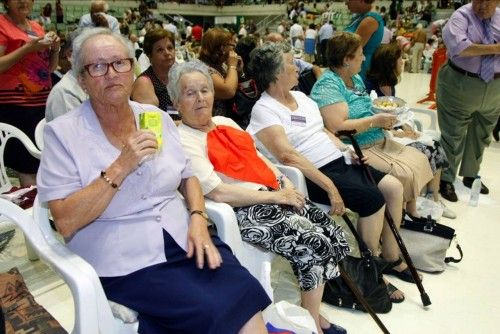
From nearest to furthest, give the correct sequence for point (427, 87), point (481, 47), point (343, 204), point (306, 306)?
point (306, 306)
point (343, 204)
point (481, 47)
point (427, 87)

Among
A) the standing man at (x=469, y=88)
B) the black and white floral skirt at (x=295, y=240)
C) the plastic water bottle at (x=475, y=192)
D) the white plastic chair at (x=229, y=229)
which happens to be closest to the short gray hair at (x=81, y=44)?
the white plastic chair at (x=229, y=229)

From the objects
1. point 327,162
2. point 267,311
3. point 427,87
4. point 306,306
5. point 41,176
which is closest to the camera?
point 41,176

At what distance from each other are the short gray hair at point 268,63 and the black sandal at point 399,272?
113cm

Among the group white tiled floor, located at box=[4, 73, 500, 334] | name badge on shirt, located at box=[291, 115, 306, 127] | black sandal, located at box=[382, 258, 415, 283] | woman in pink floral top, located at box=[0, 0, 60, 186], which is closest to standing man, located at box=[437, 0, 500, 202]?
white tiled floor, located at box=[4, 73, 500, 334]

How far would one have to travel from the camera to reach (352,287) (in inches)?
77.0

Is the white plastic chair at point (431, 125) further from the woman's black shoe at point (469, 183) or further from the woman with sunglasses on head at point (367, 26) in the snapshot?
the woman with sunglasses on head at point (367, 26)

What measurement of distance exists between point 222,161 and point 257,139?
1.41 ft

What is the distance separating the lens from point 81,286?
48.1 inches

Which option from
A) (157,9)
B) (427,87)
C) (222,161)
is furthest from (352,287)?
(157,9)

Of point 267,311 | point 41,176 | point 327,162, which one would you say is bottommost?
point 267,311

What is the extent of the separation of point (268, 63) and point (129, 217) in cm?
118

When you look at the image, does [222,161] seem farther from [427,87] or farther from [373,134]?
[427,87]

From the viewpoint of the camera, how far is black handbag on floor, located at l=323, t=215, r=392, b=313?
2.10 metres

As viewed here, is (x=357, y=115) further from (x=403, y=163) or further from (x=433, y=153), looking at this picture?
(x=433, y=153)
